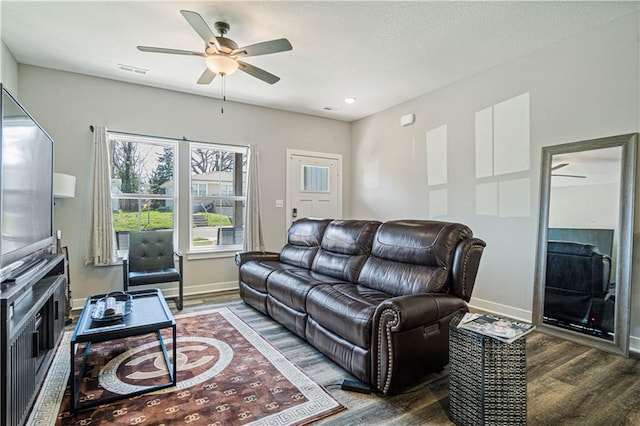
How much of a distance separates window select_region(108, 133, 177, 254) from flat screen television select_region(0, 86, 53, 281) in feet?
4.81

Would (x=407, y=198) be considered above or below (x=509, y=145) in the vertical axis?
below

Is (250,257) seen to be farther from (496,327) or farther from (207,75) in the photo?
(496,327)

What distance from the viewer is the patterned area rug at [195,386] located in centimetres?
186

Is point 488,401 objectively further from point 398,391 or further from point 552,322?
point 552,322

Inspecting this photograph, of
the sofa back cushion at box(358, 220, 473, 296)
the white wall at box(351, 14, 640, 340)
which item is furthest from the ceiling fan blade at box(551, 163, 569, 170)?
the sofa back cushion at box(358, 220, 473, 296)

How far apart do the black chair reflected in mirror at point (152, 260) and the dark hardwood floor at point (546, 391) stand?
155 centimetres

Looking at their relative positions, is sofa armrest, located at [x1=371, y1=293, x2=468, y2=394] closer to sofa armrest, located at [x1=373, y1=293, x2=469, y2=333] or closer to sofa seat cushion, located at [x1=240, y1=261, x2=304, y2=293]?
sofa armrest, located at [x1=373, y1=293, x2=469, y2=333]

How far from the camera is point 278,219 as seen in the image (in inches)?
210

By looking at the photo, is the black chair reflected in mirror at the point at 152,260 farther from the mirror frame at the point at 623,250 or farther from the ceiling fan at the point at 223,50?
the mirror frame at the point at 623,250

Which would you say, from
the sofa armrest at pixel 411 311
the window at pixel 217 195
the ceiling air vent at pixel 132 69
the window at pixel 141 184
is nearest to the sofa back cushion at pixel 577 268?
the sofa armrest at pixel 411 311

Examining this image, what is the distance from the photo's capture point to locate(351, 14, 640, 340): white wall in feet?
9.43

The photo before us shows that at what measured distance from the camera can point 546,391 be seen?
7.07ft

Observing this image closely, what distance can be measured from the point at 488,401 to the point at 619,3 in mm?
3148

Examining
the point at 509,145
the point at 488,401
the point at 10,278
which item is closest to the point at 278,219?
the point at 509,145
